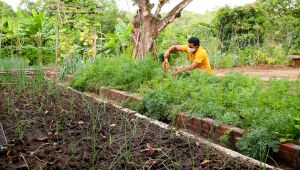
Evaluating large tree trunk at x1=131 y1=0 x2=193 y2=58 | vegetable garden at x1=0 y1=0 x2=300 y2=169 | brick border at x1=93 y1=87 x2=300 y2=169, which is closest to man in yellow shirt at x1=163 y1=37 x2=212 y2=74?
vegetable garden at x1=0 y1=0 x2=300 y2=169

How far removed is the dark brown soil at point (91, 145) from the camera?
238cm

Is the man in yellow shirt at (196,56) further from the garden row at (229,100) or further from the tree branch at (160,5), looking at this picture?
the tree branch at (160,5)

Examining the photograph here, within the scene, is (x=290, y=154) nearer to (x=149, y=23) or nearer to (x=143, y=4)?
(x=149, y=23)

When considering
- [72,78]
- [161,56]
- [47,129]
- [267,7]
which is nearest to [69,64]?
[72,78]

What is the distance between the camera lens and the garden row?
9.52 feet

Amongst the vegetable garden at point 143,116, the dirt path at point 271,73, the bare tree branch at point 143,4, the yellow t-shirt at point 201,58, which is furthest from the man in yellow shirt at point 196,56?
the bare tree branch at point 143,4

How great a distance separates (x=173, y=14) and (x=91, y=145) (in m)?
6.59

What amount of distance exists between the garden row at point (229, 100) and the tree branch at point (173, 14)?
2730mm

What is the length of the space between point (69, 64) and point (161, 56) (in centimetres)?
239

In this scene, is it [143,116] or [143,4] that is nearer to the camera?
[143,116]

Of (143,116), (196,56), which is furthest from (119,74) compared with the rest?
(143,116)

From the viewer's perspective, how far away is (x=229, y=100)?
3949 mm

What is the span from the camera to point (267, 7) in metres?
16.2

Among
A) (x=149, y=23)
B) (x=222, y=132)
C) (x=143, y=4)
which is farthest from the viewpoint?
(x=149, y=23)
